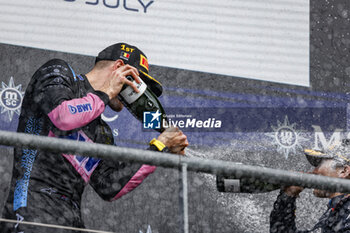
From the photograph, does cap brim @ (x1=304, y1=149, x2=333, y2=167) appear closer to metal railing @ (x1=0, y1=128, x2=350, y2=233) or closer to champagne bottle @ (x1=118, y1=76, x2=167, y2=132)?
champagne bottle @ (x1=118, y1=76, x2=167, y2=132)

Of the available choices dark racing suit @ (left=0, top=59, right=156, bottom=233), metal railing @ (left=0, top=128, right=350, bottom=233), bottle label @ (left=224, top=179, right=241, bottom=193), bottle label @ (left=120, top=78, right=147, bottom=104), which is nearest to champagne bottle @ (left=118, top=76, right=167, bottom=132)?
bottle label @ (left=120, top=78, right=147, bottom=104)

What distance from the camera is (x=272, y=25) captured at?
8.59ft

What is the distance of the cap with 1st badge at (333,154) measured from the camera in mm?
2104

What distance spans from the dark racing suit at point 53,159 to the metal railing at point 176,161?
52 centimetres

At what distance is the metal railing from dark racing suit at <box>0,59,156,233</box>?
1.72 feet

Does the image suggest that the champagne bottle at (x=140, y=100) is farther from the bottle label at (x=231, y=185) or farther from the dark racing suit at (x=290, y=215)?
the dark racing suit at (x=290, y=215)

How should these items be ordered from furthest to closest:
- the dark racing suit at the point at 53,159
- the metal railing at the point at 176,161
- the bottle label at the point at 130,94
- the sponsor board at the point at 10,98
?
1. the sponsor board at the point at 10,98
2. the bottle label at the point at 130,94
3. the dark racing suit at the point at 53,159
4. the metal railing at the point at 176,161

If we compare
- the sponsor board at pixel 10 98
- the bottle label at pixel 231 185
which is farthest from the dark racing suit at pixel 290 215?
the sponsor board at pixel 10 98

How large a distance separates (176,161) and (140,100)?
2.58 feet

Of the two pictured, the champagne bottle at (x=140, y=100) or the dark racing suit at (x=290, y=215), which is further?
the dark racing suit at (x=290, y=215)

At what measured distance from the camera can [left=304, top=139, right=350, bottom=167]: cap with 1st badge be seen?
2104 millimetres

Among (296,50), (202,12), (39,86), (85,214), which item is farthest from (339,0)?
(39,86)

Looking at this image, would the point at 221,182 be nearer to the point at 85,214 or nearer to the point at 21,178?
the point at 21,178

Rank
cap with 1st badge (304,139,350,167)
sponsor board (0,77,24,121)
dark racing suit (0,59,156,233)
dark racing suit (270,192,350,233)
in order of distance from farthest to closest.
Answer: sponsor board (0,77,24,121) → cap with 1st badge (304,139,350,167) → dark racing suit (270,192,350,233) → dark racing suit (0,59,156,233)
